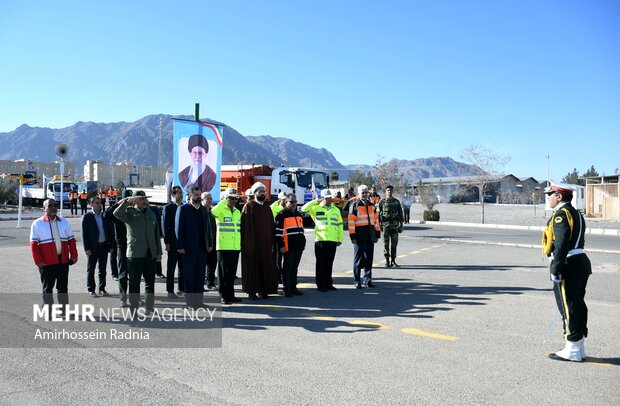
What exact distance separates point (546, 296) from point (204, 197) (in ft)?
20.7

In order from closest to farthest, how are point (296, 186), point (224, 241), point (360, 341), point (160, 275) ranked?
1. point (360, 341)
2. point (224, 241)
3. point (160, 275)
4. point (296, 186)

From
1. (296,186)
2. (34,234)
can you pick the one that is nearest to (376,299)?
(34,234)

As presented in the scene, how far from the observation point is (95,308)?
327 inches

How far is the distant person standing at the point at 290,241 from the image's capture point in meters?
9.42

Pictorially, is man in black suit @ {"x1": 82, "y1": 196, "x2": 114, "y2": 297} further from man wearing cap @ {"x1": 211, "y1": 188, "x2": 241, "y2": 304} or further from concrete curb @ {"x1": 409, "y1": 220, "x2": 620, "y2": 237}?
concrete curb @ {"x1": 409, "y1": 220, "x2": 620, "y2": 237}

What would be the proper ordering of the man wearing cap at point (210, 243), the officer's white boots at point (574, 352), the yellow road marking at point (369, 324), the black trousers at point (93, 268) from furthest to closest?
1. the black trousers at point (93, 268)
2. the man wearing cap at point (210, 243)
3. the yellow road marking at point (369, 324)
4. the officer's white boots at point (574, 352)

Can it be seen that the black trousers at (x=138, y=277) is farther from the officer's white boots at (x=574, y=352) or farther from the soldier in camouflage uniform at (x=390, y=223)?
the soldier in camouflage uniform at (x=390, y=223)

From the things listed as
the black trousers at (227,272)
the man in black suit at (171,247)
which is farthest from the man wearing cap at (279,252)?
the man in black suit at (171,247)

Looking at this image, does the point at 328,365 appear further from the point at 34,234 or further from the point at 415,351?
the point at 34,234

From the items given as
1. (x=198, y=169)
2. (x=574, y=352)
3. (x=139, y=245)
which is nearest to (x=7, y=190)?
(x=198, y=169)

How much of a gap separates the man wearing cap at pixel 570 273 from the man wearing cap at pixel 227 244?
16.5 feet

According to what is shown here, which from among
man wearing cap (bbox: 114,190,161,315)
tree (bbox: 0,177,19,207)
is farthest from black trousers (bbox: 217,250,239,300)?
tree (bbox: 0,177,19,207)

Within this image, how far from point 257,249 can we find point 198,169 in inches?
135

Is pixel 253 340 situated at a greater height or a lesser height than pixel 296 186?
lesser
